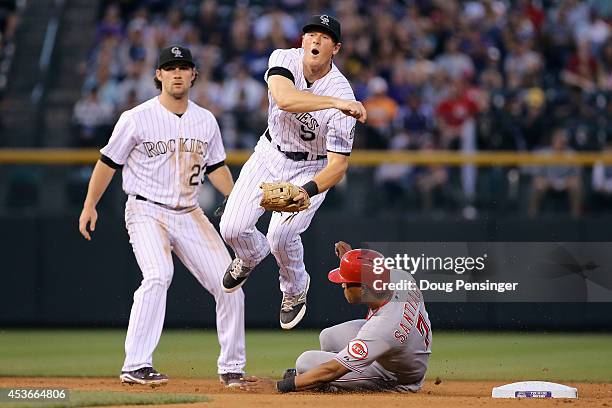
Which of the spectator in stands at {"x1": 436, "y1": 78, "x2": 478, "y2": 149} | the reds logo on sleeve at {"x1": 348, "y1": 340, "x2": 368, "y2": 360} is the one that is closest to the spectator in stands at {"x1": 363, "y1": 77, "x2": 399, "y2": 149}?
the spectator in stands at {"x1": 436, "y1": 78, "x2": 478, "y2": 149}

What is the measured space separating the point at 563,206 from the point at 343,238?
→ 225 centimetres

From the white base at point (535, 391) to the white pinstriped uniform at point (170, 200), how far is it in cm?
179

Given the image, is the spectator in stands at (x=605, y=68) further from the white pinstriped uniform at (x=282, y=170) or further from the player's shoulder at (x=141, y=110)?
Result: the player's shoulder at (x=141, y=110)

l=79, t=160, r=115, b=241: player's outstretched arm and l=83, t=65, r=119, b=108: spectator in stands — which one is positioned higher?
l=83, t=65, r=119, b=108: spectator in stands

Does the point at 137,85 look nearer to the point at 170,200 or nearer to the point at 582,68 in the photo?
the point at 582,68

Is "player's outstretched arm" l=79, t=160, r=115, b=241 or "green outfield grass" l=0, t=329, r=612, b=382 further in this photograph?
"green outfield grass" l=0, t=329, r=612, b=382

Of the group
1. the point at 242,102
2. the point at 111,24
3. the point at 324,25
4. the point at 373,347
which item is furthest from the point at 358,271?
the point at 111,24

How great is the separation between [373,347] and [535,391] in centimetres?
114

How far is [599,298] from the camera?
11.4m

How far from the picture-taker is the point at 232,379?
27.0 feet

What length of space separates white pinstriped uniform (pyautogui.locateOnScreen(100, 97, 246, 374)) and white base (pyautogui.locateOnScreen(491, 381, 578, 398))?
1787 mm

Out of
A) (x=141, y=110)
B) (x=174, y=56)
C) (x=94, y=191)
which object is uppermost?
(x=174, y=56)

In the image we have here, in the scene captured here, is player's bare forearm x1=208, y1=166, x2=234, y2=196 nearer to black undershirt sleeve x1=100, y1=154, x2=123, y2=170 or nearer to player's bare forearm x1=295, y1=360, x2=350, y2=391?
black undershirt sleeve x1=100, y1=154, x2=123, y2=170

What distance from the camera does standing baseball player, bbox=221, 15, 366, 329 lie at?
7.47 meters
